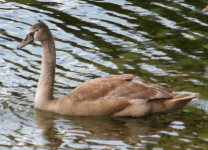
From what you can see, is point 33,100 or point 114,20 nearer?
point 33,100

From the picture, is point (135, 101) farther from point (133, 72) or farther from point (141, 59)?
point (141, 59)

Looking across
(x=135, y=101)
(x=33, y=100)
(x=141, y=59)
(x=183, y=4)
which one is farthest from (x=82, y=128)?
(x=183, y=4)

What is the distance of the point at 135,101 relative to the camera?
10047 mm

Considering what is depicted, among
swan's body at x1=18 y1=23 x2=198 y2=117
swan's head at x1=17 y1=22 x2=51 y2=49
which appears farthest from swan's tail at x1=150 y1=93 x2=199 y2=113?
swan's head at x1=17 y1=22 x2=51 y2=49

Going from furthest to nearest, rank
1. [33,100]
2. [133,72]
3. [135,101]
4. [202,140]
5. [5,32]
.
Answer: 1. [5,32]
2. [133,72]
3. [33,100]
4. [135,101]
5. [202,140]

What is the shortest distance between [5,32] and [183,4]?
6.03 meters

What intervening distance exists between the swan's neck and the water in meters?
0.25

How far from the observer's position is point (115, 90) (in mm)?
10156

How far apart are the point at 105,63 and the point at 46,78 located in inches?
94.3

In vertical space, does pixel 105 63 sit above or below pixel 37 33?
below

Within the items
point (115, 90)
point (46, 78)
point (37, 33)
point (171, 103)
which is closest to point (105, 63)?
point (46, 78)

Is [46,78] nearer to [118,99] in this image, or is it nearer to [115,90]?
[115,90]

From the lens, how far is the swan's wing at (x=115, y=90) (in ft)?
33.1

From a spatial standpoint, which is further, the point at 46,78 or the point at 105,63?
the point at 105,63
